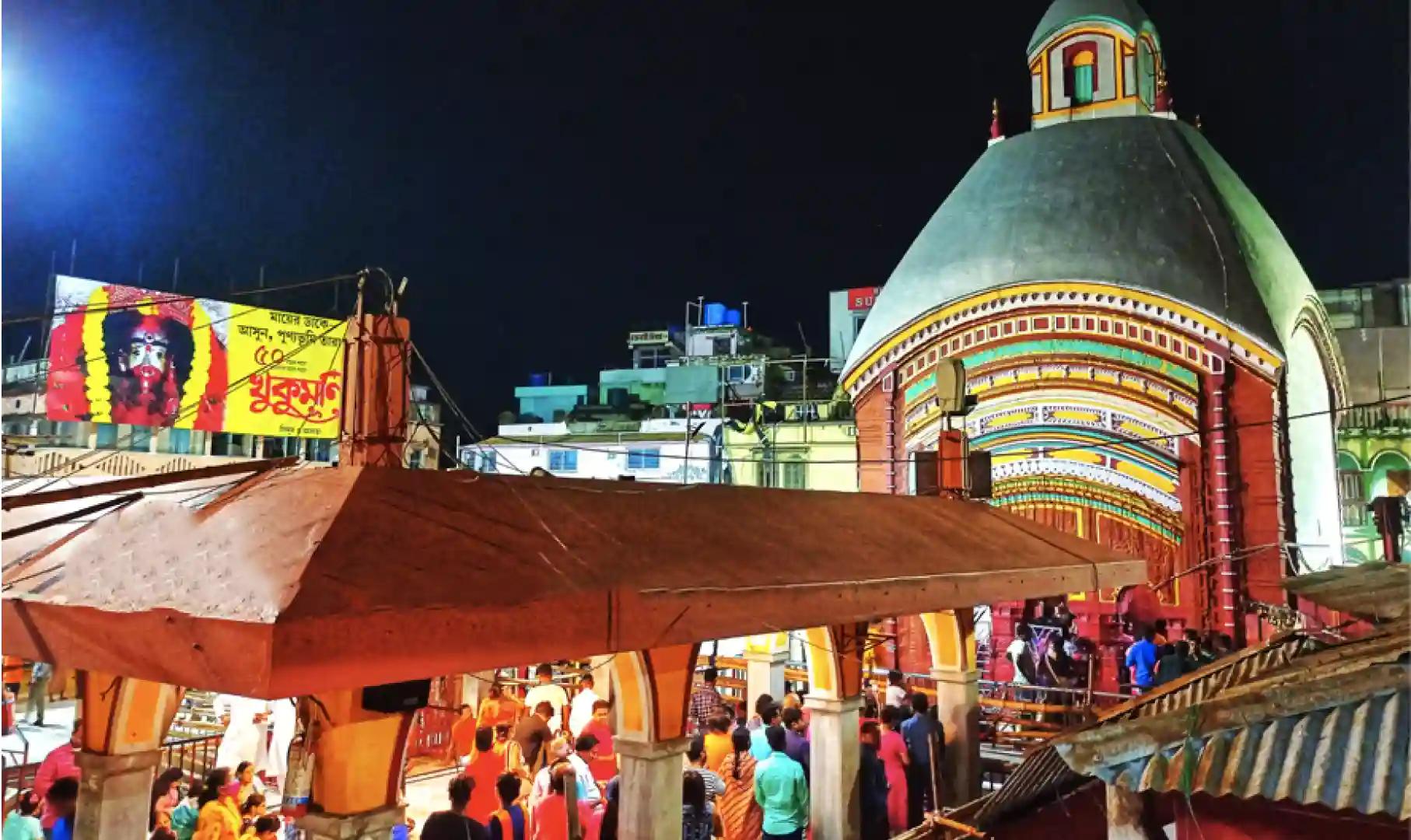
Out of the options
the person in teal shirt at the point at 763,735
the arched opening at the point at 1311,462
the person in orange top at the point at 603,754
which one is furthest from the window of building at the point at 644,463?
the person in teal shirt at the point at 763,735

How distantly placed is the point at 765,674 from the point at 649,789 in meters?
5.85

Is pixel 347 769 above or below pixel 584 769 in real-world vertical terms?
above

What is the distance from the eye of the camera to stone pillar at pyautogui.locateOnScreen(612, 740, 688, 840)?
233 inches

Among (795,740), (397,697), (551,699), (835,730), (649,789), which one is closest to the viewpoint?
(397,697)

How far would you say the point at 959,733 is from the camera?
9.48 metres

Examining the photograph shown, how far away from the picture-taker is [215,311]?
20.4 m

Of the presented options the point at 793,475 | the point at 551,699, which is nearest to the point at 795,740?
the point at 551,699

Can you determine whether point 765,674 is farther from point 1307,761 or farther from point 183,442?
point 183,442

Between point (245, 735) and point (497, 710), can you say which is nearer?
point (497, 710)

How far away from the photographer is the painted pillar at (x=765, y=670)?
458 inches

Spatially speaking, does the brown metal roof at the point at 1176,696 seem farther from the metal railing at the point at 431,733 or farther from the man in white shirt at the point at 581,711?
the metal railing at the point at 431,733

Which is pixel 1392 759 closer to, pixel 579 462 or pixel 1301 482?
pixel 1301 482

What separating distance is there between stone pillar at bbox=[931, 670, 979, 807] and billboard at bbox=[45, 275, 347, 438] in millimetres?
12694

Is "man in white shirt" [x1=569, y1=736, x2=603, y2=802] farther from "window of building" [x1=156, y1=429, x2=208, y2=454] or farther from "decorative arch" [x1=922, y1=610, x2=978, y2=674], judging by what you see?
"window of building" [x1=156, y1=429, x2=208, y2=454]
